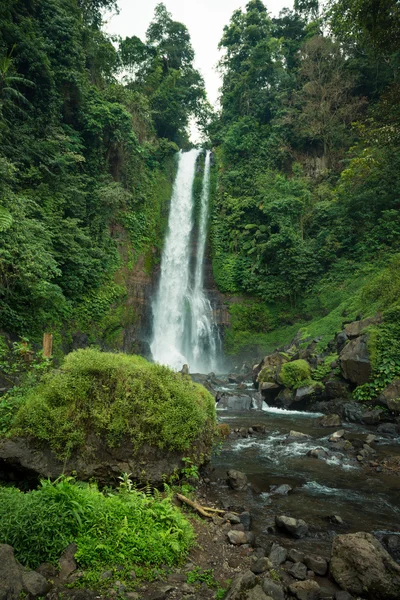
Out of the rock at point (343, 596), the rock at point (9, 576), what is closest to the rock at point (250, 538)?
the rock at point (343, 596)

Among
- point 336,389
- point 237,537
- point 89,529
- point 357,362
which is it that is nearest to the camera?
point 89,529

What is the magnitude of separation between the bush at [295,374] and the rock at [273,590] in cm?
991

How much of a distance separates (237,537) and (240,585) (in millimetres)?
1198

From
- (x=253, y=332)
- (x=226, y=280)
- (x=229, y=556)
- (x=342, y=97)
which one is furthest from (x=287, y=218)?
(x=229, y=556)

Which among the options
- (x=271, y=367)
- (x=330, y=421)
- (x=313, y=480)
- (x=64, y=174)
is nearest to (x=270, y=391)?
(x=271, y=367)

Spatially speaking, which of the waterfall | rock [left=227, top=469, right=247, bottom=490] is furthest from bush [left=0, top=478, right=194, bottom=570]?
the waterfall

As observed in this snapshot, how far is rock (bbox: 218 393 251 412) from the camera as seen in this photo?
43.0 feet

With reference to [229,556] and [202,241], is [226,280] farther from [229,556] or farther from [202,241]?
[229,556]

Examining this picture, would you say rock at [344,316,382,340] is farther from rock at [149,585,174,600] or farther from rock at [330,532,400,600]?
rock at [149,585,174,600]

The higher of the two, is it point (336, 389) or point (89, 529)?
point (89, 529)

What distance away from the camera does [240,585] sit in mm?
3254

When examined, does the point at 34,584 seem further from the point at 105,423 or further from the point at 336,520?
the point at 336,520

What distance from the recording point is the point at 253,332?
A: 22938mm

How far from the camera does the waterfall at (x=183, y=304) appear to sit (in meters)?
21.9
